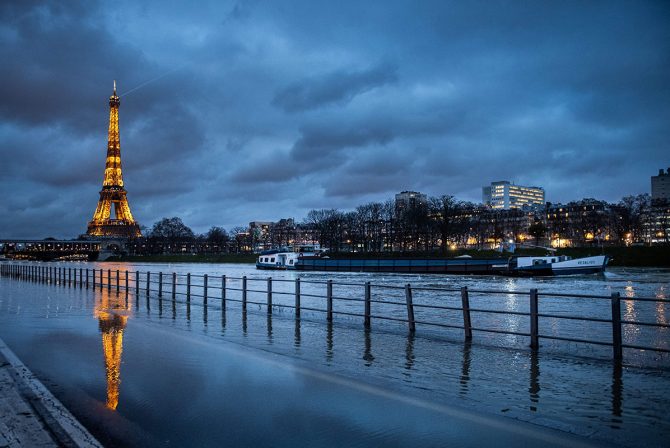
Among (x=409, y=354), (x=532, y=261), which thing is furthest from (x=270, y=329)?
(x=532, y=261)

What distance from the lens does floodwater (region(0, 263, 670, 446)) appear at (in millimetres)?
6738

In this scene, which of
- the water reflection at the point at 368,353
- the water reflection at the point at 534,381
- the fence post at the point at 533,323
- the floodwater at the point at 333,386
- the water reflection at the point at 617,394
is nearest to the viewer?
the floodwater at the point at 333,386

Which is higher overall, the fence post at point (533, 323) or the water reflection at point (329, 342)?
the fence post at point (533, 323)

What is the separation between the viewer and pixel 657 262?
3346 inches

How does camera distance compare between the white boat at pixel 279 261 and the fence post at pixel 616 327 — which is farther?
the white boat at pixel 279 261

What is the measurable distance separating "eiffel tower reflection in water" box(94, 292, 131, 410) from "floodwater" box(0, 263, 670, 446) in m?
0.05

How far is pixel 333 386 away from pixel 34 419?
4064mm

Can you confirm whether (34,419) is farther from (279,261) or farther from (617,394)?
(279,261)

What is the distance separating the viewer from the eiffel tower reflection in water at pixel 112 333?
8.85m

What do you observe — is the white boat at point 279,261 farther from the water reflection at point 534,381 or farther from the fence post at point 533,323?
the water reflection at point 534,381

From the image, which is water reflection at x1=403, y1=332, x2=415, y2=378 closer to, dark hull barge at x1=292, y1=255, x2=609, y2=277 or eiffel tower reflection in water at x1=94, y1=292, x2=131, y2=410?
eiffel tower reflection in water at x1=94, y1=292, x2=131, y2=410

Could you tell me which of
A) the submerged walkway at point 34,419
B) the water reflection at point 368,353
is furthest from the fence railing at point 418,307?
the submerged walkway at point 34,419

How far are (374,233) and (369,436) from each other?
13378cm

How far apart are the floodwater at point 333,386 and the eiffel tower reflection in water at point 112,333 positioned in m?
0.05
